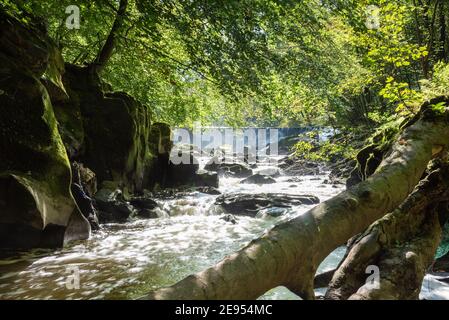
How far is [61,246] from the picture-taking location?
26.1ft

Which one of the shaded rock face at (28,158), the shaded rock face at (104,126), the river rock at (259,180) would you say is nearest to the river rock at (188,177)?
the river rock at (259,180)

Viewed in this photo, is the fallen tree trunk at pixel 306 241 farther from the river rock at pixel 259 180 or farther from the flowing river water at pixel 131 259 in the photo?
the river rock at pixel 259 180

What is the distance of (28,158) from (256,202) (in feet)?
28.7

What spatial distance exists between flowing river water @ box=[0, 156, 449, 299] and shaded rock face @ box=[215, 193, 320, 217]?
974 mm

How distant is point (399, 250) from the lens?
12.3 feet

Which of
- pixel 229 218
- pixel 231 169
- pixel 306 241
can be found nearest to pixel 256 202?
pixel 229 218

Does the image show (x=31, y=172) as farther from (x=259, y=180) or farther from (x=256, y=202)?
(x=259, y=180)

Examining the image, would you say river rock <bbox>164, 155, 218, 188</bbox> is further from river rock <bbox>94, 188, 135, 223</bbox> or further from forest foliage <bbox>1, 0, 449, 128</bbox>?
forest foliage <bbox>1, 0, 449, 128</bbox>

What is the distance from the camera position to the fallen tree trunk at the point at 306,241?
7.59 feet

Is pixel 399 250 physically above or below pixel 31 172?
below

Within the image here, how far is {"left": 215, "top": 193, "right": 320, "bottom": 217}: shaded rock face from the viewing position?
1341cm

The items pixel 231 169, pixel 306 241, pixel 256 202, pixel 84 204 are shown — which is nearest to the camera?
pixel 306 241
